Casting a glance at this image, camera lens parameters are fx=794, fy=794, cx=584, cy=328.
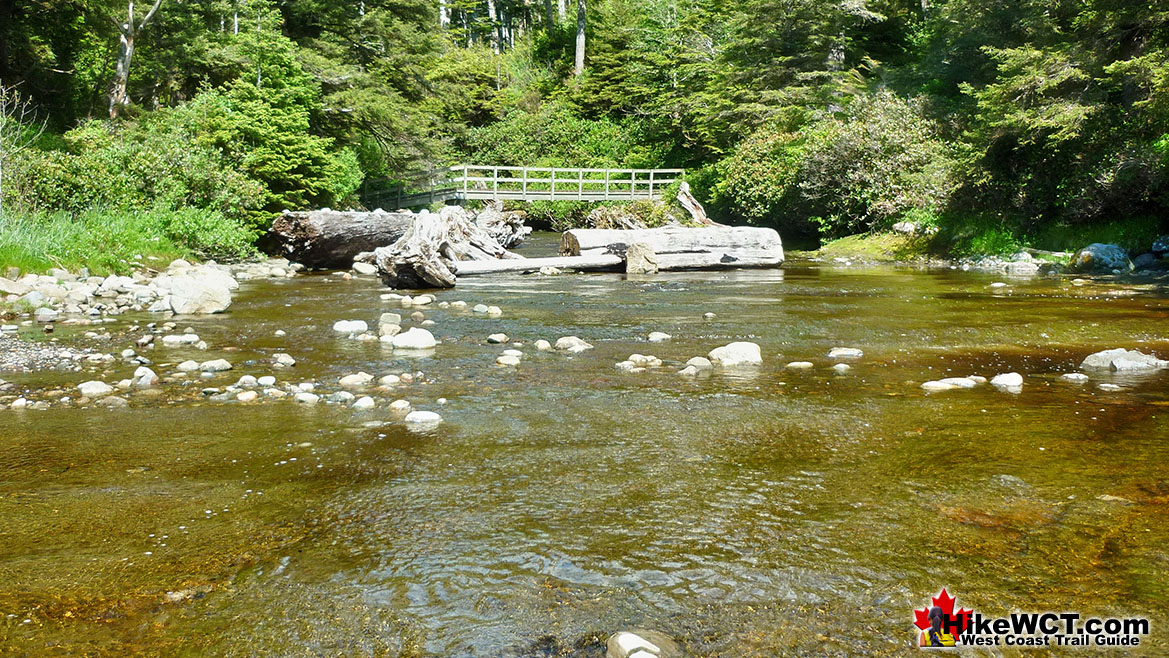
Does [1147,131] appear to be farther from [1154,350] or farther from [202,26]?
[202,26]

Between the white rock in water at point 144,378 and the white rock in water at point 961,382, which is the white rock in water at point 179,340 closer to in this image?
the white rock in water at point 144,378

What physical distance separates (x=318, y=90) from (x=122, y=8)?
527 centimetres

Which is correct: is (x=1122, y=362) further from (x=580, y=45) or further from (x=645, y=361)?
(x=580, y=45)

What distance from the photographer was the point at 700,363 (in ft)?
21.7

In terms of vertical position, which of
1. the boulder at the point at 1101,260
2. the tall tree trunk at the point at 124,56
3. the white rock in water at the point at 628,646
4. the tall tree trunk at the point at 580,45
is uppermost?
the tall tree trunk at the point at 580,45

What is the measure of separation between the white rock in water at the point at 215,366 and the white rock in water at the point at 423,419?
7.82ft

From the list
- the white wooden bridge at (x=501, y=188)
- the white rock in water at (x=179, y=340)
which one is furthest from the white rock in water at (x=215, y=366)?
the white wooden bridge at (x=501, y=188)

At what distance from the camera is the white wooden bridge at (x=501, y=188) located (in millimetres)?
31625

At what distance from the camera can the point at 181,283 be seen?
10.3m

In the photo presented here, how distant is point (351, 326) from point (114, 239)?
7.14 meters

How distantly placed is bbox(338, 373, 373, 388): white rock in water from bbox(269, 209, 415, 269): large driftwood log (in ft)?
34.6

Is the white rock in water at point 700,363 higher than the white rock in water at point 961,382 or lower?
higher

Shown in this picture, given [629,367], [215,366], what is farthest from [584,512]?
[215,366]

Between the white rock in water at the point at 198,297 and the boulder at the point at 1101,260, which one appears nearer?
the white rock in water at the point at 198,297
